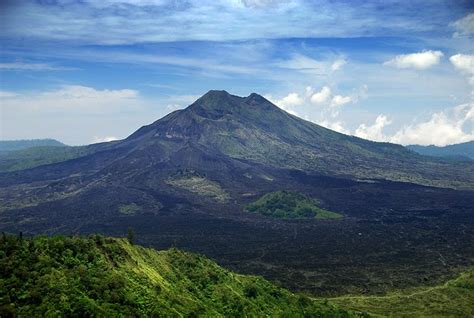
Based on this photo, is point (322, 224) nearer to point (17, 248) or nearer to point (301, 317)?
point (301, 317)

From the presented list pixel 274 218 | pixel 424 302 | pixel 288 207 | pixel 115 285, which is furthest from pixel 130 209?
pixel 115 285

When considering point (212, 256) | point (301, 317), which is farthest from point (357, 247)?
point (301, 317)

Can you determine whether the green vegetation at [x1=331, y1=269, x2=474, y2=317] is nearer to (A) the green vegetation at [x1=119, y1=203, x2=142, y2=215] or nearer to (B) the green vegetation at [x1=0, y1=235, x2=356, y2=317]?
(B) the green vegetation at [x1=0, y1=235, x2=356, y2=317]

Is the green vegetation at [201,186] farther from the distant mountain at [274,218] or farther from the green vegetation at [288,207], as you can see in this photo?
the green vegetation at [288,207]

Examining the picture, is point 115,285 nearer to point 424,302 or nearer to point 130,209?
point 424,302

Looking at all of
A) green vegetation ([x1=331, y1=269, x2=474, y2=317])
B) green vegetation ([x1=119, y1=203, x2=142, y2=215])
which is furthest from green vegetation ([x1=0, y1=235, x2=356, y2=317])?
green vegetation ([x1=119, y1=203, x2=142, y2=215])
